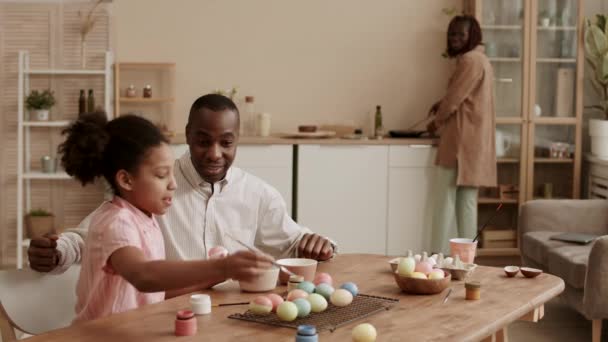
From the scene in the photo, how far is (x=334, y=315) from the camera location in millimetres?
1853

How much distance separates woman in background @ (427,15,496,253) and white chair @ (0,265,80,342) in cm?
345

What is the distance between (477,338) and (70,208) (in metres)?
4.32

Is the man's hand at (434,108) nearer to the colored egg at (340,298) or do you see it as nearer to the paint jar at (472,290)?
the paint jar at (472,290)

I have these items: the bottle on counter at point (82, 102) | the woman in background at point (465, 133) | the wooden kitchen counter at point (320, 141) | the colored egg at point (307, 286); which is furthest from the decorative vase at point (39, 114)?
the colored egg at point (307, 286)

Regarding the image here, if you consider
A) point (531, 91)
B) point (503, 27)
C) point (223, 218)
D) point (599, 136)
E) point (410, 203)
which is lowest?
point (410, 203)

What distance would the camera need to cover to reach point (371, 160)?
5488mm

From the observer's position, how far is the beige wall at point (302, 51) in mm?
5727

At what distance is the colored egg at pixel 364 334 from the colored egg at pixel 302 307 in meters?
0.18

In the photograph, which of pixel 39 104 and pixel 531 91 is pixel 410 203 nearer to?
pixel 531 91

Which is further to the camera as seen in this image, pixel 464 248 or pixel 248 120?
pixel 248 120

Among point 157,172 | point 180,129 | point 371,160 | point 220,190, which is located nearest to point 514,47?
point 371,160

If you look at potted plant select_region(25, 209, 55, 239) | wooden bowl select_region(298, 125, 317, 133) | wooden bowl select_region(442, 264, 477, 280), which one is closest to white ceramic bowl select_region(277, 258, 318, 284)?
wooden bowl select_region(442, 264, 477, 280)

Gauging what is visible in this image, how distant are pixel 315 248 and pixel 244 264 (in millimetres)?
798

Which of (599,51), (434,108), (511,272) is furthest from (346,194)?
(511,272)
